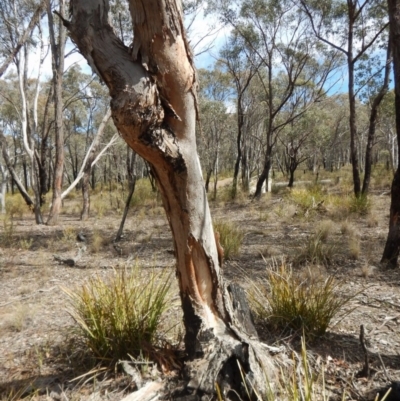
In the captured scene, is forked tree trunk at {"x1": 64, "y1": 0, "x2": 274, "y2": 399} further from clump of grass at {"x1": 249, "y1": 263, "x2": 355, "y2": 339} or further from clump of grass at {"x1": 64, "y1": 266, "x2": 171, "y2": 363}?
clump of grass at {"x1": 249, "y1": 263, "x2": 355, "y2": 339}

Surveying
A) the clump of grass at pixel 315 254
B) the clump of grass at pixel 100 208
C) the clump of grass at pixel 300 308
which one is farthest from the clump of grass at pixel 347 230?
the clump of grass at pixel 100 208

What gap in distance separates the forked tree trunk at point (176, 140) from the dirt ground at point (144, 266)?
2.08 ft

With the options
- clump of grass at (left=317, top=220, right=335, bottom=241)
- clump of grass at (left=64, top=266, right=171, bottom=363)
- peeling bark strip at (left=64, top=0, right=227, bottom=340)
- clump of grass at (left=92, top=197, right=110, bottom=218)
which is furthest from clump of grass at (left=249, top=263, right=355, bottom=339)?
clump of grass at (left=92, top=197, right=110, bottom=218)

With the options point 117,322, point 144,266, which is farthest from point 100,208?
point 117,322

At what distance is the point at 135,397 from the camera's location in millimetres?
2174

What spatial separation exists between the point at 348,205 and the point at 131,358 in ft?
27.3

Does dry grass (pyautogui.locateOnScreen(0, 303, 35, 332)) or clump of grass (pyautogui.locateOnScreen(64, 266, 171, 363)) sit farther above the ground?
clump of grass (pyautogui.locateOnScreen(64, 266, 171, 363))

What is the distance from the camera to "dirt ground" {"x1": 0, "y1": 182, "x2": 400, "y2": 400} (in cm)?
247

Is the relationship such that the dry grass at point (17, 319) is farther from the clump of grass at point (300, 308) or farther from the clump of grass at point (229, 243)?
the clump of grass at point (229, 243)

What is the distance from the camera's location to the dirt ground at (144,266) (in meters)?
2.47

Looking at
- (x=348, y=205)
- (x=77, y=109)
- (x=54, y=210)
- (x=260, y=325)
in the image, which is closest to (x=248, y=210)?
(x=348, y=205)

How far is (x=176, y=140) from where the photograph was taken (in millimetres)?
2041

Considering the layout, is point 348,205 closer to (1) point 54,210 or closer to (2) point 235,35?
(1) point 54,210

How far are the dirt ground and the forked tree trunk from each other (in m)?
0.63
